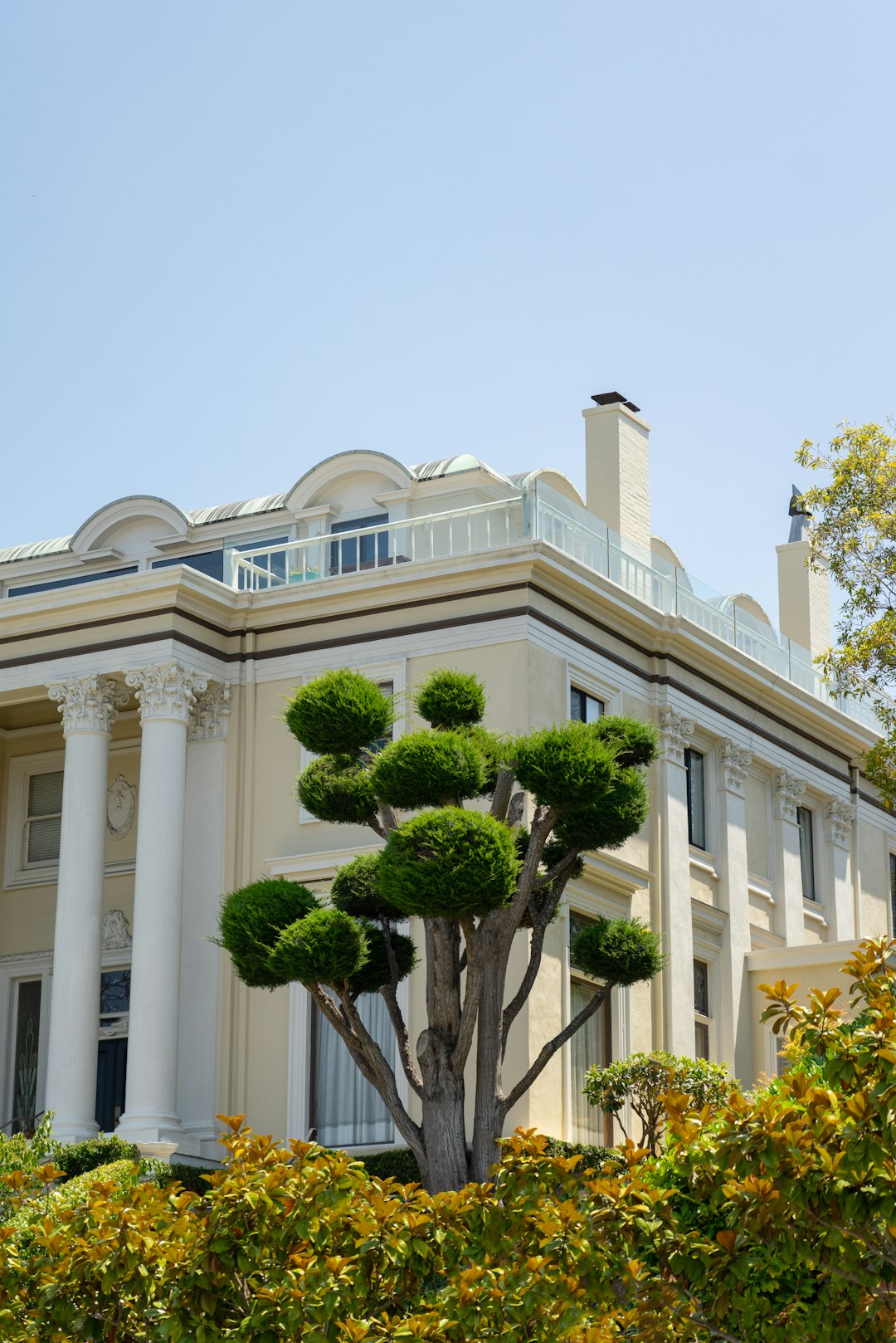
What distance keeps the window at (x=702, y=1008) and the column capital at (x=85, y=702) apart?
387 inches

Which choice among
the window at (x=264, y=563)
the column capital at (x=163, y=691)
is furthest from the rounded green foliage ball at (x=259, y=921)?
the window at (x=264, y=563)

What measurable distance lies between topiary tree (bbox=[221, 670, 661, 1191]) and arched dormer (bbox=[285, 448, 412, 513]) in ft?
37.8

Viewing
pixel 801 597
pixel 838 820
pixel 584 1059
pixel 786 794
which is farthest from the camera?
pixel 801 597

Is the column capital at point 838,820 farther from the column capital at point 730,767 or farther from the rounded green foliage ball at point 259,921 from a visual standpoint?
the rounded green foliage ball at point 259,921

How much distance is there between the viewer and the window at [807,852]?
35.7 metres

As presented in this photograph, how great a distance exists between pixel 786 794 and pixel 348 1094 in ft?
33.8

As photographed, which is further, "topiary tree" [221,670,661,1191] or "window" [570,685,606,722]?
"window" [570,685,606,722]

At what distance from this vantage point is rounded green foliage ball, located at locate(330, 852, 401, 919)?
861 inches

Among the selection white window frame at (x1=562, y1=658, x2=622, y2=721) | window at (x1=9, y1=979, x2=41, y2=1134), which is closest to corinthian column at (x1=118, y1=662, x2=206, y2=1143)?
window at (x1=9, y1=979, x2=41, y2=1134)

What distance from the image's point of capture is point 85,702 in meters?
29.1

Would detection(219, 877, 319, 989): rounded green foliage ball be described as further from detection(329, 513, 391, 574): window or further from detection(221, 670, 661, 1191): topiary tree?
detection(329, 513, 391, 574): window

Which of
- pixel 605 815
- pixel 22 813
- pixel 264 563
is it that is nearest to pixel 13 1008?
pixel 22 813

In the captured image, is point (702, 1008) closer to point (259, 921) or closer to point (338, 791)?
point (338, 791)

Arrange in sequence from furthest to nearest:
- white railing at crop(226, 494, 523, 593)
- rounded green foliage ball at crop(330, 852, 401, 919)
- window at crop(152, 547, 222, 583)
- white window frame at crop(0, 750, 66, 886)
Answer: window at crop(152, 547, 222, 583) < white window frame at crop(0, 750, 66, 886) < white railing at crop(226, 494, 523, 593) < rounded green foliage ball at crop(330, 852, 401, 919)
